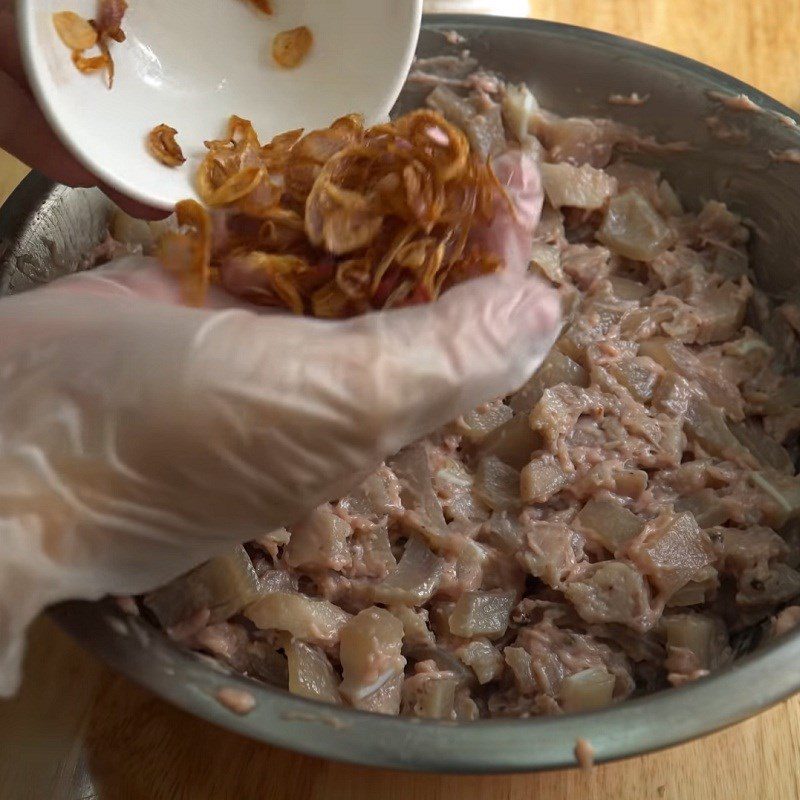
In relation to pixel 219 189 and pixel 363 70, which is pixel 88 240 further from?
pixel 363 70

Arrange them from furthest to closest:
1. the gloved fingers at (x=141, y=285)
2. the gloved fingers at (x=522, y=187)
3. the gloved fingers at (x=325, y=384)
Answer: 1. the gloved fingers at (x=522, y=187)
2. the gloved fingers at (x=141, y=285)
3. the gloved fingers at (x=325, y=384)

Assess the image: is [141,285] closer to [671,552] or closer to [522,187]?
[522,187]

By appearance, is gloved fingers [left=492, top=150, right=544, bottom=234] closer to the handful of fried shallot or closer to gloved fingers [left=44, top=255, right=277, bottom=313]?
the handful of fried shallot

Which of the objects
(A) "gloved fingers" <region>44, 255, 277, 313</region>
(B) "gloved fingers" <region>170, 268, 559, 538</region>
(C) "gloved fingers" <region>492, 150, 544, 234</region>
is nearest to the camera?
(B) "gloved fingers" <region>170, 268, 559, 538</region>

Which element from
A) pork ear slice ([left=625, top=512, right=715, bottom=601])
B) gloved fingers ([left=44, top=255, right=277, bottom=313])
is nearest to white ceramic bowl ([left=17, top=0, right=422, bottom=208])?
gloved fingers ([left=44, top=255, right=277, bottom=313])

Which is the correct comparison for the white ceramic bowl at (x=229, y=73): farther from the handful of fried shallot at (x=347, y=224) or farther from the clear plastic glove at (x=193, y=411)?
the clear plastic glove at (x=193, y=411)

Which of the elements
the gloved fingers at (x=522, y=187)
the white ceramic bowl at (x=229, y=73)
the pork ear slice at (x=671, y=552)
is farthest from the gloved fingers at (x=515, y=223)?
the pork ear slice at (x=671, y=552)

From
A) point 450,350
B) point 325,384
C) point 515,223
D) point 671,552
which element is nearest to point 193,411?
point 325,384
